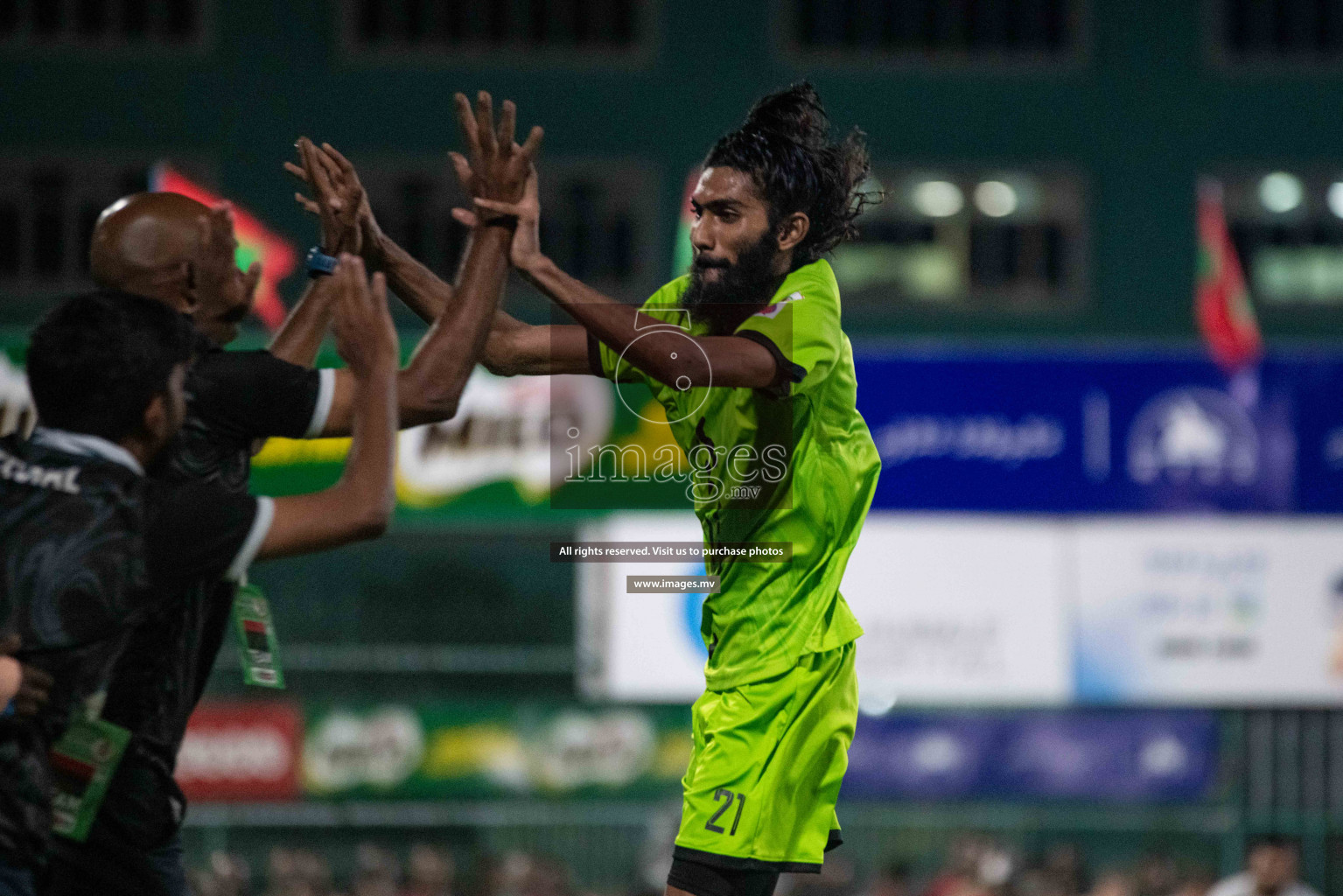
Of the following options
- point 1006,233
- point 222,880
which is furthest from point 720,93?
point 222,880

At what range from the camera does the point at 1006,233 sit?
923 inches

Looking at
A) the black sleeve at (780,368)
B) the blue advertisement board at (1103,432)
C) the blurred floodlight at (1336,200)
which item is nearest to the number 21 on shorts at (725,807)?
the black sleeve at (780,368)

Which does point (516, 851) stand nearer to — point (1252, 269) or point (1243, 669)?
point (1243, 669)

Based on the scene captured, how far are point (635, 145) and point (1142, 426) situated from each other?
33.4ft

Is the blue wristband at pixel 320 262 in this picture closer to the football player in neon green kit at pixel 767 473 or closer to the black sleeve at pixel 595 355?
the football player in neon green kit at pixel 767 473

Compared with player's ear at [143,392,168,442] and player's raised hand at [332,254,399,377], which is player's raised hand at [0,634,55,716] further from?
player's raised hand at [332,254,399,377]

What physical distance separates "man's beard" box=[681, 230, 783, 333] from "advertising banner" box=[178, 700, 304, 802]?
11.6 metres

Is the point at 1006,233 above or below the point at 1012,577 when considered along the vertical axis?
above

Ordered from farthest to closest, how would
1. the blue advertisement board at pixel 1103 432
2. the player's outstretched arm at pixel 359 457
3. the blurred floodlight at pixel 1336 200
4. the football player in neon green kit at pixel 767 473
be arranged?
the blurred floodlight at pixel 1336 200, the blue advertisement board at pixel 1103 432, the football player in neon green kit at pixel 767 473, the player's outstretched arm at pixel 359 457

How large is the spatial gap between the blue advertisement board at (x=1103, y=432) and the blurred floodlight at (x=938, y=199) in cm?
775

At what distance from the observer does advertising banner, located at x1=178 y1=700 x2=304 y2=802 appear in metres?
15.0

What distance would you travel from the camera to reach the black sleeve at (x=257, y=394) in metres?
3.74

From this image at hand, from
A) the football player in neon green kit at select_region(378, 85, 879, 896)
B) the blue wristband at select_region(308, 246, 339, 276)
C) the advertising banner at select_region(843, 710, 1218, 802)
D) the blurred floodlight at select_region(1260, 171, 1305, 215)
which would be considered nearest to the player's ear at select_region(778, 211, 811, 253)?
the football player in neon green kit at select_region(378, 85, 879, 896)

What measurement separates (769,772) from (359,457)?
1.47m
